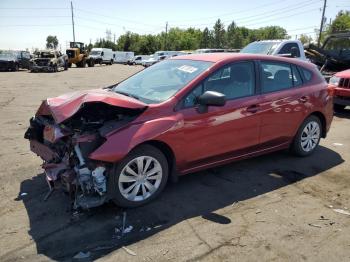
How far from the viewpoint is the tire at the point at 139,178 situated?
3944 millimetres

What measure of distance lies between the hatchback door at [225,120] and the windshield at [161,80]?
0.23 metres

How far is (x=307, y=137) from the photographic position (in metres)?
6.05

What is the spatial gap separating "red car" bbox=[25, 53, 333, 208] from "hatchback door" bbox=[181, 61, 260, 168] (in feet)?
0.04

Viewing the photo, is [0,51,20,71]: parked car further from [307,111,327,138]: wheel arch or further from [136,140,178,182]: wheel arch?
[136,140,178,182]: wheel arch

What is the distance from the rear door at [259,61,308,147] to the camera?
519cm

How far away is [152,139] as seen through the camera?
407cm

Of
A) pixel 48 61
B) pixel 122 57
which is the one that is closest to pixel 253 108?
pixel 48 61

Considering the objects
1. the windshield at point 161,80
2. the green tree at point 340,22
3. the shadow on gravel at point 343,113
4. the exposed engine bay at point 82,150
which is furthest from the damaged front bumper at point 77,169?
the green tree at point 340,22

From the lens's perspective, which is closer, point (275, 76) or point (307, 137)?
point (275, 76)

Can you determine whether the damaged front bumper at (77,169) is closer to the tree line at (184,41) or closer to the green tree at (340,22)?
the green tree at (340,22)

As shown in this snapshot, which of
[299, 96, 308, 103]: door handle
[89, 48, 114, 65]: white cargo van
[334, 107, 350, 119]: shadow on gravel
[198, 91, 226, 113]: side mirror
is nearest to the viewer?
[198, 91, 226, 113]: side mirror

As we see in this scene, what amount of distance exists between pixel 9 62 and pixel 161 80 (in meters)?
30.3

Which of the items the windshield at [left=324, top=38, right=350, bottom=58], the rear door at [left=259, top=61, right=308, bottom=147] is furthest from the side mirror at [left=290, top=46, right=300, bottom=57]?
the rear door at [left=259, top=61, right=308, bottom=147]

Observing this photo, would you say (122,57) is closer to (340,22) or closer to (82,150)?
(340,22)
